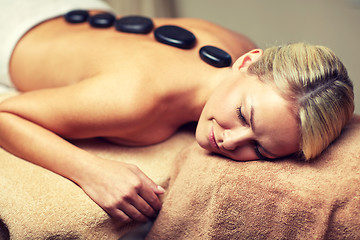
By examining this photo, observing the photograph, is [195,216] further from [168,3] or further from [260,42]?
[168,3]

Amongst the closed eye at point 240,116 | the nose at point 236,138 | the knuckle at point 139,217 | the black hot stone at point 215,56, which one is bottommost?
the knuckle at point 139,217

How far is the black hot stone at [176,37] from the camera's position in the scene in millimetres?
990

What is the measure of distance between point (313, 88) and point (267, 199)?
26cm

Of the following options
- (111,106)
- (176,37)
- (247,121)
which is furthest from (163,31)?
(247,121)

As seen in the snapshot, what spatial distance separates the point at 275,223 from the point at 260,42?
961 millimetres

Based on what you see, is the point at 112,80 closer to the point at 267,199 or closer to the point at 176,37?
the point at 176,37

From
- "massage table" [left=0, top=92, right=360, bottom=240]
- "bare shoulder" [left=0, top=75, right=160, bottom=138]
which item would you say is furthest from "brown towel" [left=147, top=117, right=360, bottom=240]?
"bare shoulder" [left=0, top=75, right=160, bottom=138]

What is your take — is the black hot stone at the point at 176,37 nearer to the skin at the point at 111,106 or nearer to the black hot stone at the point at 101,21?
the skin at the point at 111,106

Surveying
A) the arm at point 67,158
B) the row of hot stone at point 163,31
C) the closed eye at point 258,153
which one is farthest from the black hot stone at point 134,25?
the closed eye at point 258,153

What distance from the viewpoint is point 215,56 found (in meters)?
0.97

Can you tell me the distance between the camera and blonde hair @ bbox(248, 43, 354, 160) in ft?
2.48

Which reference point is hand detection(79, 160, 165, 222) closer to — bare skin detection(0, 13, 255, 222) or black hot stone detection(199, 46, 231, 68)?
bare skin detection(0, 13, 255, 222)

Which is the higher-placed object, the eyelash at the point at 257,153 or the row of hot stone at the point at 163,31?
the row of hot stone at the point at 163,31

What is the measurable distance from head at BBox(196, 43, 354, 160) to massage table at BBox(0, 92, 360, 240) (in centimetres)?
4
